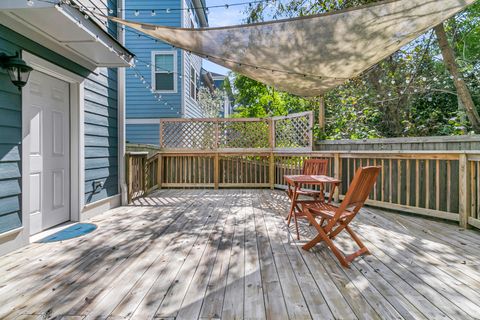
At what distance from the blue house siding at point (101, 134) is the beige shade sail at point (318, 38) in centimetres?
138

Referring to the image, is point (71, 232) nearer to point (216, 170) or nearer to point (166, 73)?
point (216, 170)

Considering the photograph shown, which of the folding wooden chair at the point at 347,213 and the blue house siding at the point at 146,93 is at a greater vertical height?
the blue house siding at the point at 146,93

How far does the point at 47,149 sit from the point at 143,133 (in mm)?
5706

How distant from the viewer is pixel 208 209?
455 centimetres

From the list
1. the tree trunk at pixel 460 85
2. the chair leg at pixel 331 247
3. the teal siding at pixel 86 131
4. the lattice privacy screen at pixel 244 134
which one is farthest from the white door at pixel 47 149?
the tree trunk at pixel 460 85

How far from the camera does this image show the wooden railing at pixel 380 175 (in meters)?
3.41

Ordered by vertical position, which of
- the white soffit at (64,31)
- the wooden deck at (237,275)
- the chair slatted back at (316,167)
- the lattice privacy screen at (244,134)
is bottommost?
the wooden deck at (237,275)

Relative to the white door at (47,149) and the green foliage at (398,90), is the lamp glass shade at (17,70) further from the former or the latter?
the green foliage at (398,90)

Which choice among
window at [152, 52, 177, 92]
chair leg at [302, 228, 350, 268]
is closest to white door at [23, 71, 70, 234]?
chair leg at [302, 228, 350, 268]

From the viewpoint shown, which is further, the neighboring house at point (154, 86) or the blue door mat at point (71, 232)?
the neighboring house at point (154, 86)

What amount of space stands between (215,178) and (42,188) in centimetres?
424

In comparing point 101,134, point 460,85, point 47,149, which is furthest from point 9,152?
point 460,85

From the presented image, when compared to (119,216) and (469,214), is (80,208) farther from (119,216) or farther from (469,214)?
(469,214)

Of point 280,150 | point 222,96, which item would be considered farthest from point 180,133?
point 222,96
